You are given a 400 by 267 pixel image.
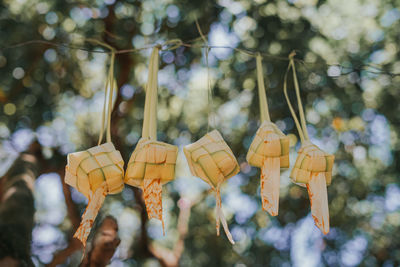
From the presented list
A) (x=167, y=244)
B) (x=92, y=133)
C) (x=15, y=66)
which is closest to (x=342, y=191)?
(x=167, y=244)

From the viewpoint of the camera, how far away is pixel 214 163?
1.01m

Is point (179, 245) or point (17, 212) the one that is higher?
point (17, 212)

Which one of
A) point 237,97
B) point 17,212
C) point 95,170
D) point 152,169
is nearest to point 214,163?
point 152,169

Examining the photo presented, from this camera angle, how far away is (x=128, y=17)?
2877 mm

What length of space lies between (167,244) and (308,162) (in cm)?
323

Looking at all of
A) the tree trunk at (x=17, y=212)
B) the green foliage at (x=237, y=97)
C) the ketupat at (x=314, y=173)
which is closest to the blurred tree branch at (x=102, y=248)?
the tree trunk at (x=17, y=212)

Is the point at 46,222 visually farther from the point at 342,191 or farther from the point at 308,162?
the point at 308,162

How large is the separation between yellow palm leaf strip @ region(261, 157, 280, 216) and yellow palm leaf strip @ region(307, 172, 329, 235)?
112 millimetres

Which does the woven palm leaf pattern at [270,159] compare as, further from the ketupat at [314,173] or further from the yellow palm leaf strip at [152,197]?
the yellow palm leaf strip at [152,197]

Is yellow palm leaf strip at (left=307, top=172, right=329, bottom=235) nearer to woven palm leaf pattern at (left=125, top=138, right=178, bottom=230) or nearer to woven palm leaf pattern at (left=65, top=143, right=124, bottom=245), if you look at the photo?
woven palm leaf pattern at (left=125, top=138, right=178, bottom=230)

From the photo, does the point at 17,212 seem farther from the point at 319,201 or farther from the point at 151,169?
the point at 319,201

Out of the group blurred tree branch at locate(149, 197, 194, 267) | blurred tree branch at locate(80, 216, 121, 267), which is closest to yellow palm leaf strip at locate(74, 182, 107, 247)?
blurred tree branch at locate(80, 216, 121, 267)

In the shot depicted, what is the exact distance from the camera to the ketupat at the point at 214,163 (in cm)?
101

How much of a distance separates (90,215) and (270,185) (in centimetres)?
51
